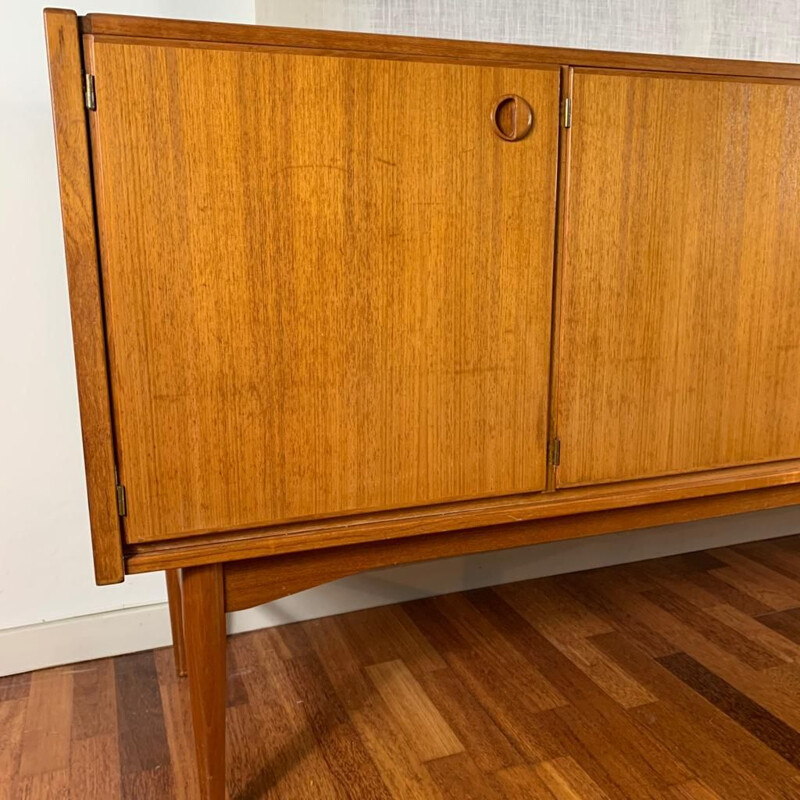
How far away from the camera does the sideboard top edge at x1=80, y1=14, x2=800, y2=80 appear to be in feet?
2.77

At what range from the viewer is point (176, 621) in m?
1.39

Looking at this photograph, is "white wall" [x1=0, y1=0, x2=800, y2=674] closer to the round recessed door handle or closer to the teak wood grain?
the round recessed door handle

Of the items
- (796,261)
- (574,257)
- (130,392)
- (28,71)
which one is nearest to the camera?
(130,392)

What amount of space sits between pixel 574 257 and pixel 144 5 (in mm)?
816

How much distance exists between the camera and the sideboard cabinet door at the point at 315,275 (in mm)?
884

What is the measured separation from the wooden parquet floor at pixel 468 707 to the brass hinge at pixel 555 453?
17.2 inches

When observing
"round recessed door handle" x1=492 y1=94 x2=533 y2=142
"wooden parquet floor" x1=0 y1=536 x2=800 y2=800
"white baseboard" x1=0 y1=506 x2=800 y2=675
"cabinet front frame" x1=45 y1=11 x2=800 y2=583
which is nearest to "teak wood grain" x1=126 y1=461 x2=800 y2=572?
"cabinet front frame" x1=45 y1=11 x2=800 y2=583

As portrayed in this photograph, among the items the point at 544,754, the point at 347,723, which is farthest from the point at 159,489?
the point at 544,754

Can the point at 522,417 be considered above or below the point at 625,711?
above

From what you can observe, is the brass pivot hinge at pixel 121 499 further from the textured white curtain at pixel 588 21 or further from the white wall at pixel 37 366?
the textured white curtain at pixel 588 21

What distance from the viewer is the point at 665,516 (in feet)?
4.01

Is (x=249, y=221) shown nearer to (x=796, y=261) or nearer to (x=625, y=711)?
(x=796, y=261)

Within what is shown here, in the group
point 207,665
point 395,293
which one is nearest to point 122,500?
point 207,665

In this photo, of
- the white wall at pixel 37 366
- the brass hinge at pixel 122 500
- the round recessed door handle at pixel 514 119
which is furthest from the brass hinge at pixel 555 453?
the white wall at pixel 37 366
